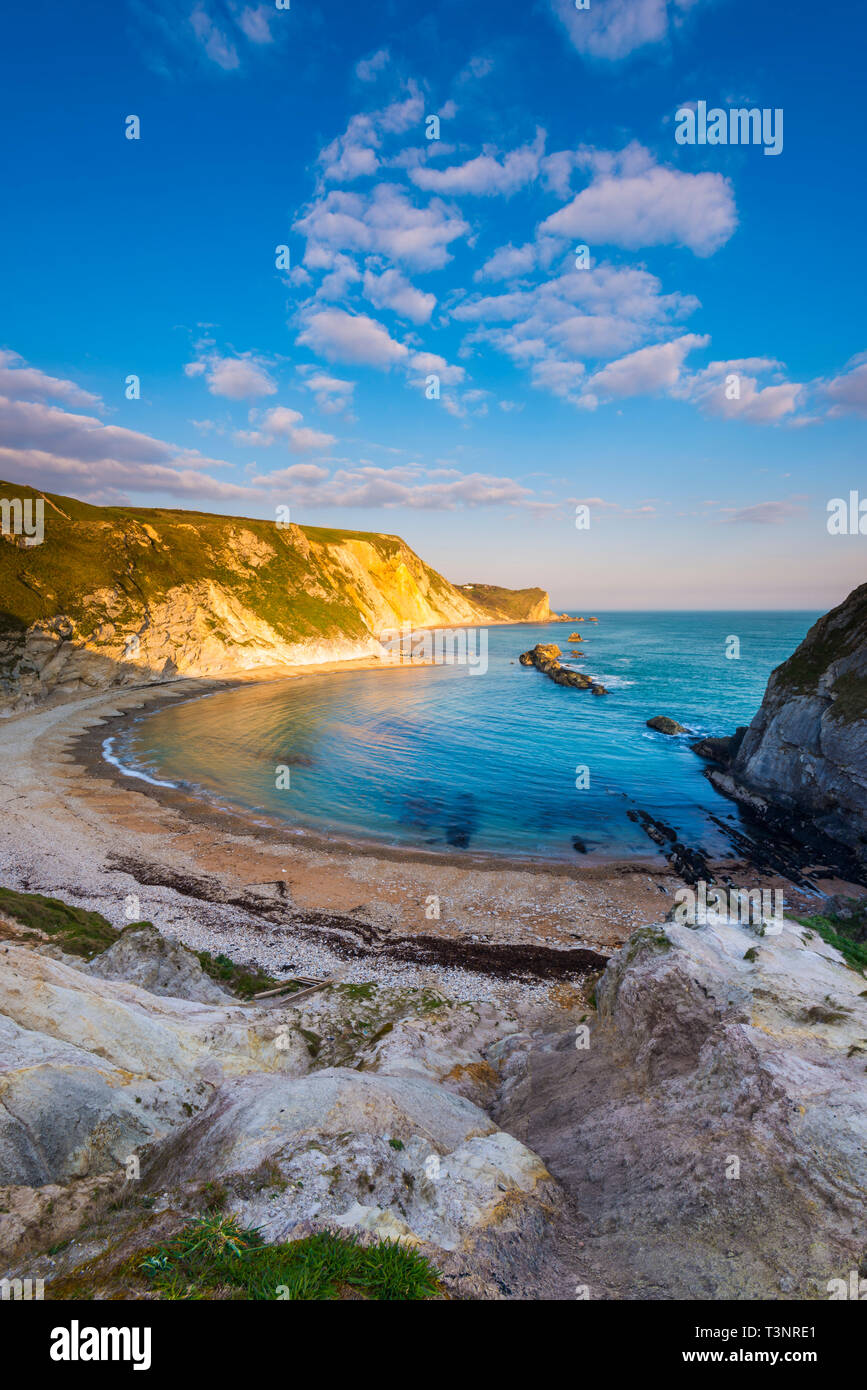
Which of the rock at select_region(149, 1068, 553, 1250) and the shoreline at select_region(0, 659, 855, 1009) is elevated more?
the rock at select_region(149, 1068, 553, 1250)

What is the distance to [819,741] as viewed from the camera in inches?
1225

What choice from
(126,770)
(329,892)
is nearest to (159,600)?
(126,770)

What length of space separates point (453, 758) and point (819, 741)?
981 inches

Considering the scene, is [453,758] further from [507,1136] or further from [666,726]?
[507,1136]

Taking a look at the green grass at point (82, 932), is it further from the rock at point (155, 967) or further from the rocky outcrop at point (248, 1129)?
the rocky outcrop at point (248, 1129)

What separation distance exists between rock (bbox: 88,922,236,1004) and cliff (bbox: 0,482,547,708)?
5090 cm

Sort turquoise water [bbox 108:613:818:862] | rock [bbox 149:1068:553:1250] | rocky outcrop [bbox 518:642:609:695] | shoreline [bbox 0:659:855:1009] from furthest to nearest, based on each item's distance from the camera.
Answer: rocky outcrop [bbox 518:642:609:695] → turquoise water [bbox 108:613:818:862] → shoreline [bbox 0:659:855:1009] → rock [bbox 149:1068:553:1250]

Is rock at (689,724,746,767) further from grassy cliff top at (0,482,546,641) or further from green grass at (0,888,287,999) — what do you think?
grassy cliff top at (0,482,546,641)

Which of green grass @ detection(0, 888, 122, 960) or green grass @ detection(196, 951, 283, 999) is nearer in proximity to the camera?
green grass @ detection(0, 888, 122, 960)

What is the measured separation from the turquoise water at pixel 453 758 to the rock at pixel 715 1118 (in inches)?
712

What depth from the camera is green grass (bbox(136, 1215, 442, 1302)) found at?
3.81 metres

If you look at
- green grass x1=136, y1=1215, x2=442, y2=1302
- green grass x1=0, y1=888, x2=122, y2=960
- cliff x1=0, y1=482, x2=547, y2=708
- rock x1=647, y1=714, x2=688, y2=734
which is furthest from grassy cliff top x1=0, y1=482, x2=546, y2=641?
green grass x1=136, y1=1215, x2=442, y2=1302

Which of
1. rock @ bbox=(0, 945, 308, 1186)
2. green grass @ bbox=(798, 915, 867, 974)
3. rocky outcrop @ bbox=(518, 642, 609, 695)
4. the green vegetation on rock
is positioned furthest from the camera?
rocky outcrop @ bbox=(518, 642, 609, 695)

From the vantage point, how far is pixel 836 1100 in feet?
20.3
